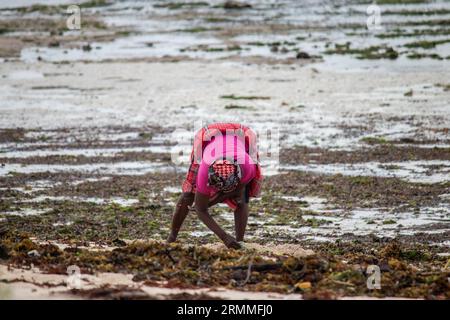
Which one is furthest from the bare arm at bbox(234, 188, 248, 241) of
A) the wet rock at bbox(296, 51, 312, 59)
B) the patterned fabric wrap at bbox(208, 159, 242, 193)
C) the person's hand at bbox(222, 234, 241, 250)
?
the wet rock at bbox(296, 51, 312, 59)

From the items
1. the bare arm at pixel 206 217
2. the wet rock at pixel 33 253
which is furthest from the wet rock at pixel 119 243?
the wet rock at pixel 33 253

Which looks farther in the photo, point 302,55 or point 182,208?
point 302,55

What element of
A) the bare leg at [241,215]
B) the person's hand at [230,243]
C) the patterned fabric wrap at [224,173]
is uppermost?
the patterned fabric wrap at [224,173]

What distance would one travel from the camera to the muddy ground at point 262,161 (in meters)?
7.43

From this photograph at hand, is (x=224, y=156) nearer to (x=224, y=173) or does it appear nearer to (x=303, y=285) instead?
(x=224, y=173)

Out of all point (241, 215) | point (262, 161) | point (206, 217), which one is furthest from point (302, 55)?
point (206, 217)

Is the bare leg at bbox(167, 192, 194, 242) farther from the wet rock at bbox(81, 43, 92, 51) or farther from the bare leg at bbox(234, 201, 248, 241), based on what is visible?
the wet rock at bbox(81, 43, 92, 51)

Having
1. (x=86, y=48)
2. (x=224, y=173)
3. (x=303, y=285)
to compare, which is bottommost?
(x=303, y=285)

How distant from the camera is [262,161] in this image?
17.8 metres

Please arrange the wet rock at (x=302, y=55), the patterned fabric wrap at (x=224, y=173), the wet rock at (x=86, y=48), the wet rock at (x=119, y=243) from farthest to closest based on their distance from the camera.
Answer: the wet rock at (x=86, y=48) → the wet rock at (x=302, y=55) → the wet rock at (x=119, y=243) → the patterned fabric wrap at (x=224, y=173)

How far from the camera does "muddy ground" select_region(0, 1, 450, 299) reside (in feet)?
24.4

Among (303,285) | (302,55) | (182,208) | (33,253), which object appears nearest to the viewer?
(303,285)

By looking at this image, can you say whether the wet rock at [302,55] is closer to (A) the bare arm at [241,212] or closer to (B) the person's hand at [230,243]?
(A) the bare arm at [241,212]

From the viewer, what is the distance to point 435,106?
23.9 meters
